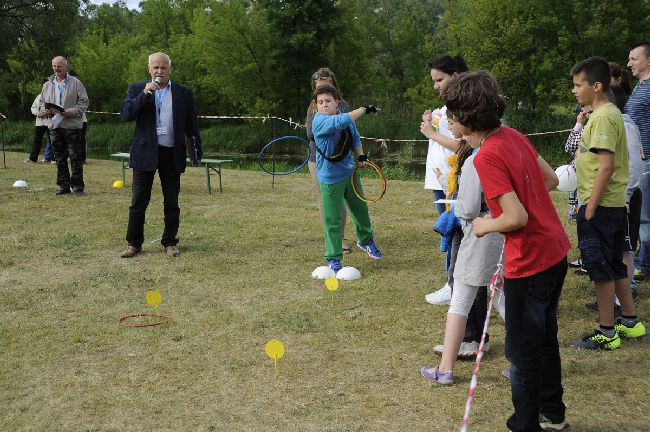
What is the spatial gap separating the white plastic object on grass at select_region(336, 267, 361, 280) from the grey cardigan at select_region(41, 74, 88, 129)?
583 centimetres

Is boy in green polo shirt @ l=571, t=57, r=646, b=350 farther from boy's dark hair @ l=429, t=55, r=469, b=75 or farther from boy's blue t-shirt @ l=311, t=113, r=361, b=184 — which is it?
boy's blue t-shirt @ l=311, t=113, r=361, b=184

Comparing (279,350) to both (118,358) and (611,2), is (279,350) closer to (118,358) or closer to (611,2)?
(118,358)

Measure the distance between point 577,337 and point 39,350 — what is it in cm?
347

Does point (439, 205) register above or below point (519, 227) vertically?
below

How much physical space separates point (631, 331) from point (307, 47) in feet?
107

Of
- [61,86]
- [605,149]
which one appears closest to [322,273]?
[605,149]

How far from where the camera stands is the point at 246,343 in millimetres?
4609

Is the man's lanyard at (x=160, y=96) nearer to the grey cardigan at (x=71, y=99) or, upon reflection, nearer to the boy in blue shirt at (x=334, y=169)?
the boy in blue shirt at (x=334, y=169)

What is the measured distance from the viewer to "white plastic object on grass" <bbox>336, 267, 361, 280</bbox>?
6047 millimetres

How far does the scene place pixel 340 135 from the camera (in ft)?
20.1

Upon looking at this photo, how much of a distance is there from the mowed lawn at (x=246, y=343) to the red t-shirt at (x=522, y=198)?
0.96m

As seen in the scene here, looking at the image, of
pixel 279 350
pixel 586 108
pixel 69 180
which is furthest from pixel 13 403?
pixel 69 180

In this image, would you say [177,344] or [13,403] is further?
[177,344]

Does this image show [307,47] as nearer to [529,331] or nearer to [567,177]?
[567,177]
